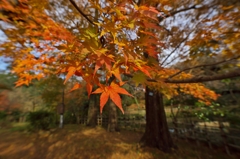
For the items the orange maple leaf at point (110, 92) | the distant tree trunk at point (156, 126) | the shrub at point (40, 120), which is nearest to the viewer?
the orange maple leaf at point (110, 92)

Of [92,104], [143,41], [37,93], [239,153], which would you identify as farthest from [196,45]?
[37,93]

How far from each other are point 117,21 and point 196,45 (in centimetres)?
282

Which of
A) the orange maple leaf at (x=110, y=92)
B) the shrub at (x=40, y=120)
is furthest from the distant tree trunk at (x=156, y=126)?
the shrub at (x=40, y=120)

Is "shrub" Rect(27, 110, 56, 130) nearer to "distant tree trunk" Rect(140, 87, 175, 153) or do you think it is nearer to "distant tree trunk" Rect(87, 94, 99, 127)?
"distant tree trunk" Rect(87, 94, 99, 127)

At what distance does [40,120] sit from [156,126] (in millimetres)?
12228

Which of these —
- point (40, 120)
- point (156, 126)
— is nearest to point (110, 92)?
point (156, 126)

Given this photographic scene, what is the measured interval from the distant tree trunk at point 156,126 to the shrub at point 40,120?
37.3 feet

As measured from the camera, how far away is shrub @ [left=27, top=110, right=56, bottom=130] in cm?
1353

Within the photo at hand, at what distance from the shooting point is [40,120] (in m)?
13.7

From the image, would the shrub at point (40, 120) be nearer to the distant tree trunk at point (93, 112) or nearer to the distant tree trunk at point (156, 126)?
the distant tree trunk at point (93, 112)

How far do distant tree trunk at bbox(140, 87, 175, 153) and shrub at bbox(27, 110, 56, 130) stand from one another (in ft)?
37.3

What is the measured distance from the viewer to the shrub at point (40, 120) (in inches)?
533

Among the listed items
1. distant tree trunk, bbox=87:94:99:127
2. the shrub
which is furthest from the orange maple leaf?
distant tree trunk, bbox=87:94:99:127

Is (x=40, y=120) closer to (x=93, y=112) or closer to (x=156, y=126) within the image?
(x=93, y=112)
